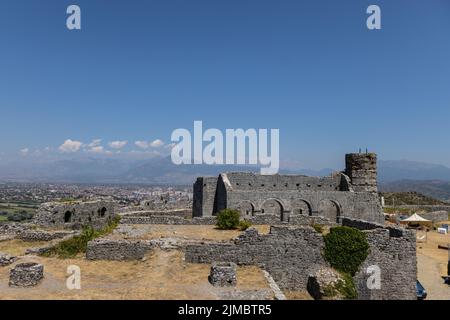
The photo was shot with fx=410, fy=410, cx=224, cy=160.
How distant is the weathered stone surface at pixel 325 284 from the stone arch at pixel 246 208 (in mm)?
12335

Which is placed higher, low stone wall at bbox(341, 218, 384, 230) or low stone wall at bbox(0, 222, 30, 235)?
low stone wall at bbox(341, 218, 384, 230)

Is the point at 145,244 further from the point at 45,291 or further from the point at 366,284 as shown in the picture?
the point at 366,284

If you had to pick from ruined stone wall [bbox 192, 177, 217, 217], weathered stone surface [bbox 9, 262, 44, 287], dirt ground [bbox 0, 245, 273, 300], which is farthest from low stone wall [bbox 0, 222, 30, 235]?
ruined stone wall [bbox 192, 177, 217, 217]

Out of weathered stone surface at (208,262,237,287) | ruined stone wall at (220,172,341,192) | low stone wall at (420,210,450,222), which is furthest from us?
low stone wall at (420,210,450,222)

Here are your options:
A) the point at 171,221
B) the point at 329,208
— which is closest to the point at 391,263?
the point at 171,221

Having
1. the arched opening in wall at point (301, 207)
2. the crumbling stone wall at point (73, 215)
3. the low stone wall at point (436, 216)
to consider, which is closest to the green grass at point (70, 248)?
the crumbling stone wall at point (73, 215)

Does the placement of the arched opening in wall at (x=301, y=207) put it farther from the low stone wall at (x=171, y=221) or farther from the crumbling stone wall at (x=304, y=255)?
the crumbling stone wall at (x=304, y=255)

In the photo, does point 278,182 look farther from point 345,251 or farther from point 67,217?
point 345,251

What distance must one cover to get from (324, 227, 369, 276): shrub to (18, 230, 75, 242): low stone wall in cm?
1370

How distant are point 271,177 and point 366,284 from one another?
17570mm

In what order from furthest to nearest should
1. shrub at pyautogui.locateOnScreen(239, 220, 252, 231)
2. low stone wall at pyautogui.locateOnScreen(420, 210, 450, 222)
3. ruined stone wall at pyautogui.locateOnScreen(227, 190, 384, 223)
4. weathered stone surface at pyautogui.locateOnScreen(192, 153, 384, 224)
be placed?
low stone wall at pyautogui.locateOnScreen(420, 210, 450, 222) < ruined stone wall at pyautogui.locateOnScreen(227, 190, 384, 223) < weathered stone surface at pyautogui.locateOnScreen(192, 153, 384, 224) < shrub at pyautogui.locateOnScreen(239, 220, 252, 231)

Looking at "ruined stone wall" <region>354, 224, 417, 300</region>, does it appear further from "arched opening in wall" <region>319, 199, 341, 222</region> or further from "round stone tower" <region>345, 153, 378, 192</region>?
"round stone tower" <region>345, 153, 378, 192</region>

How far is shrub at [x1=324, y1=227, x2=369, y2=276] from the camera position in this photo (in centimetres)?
1691
